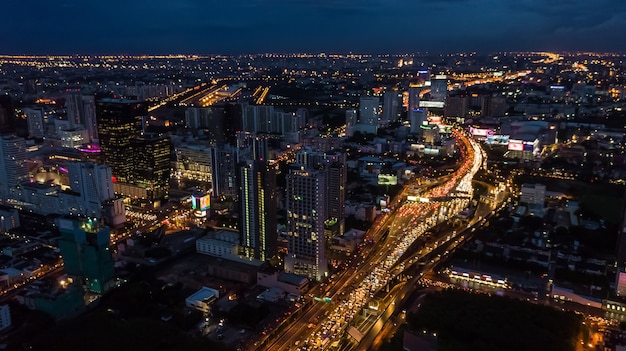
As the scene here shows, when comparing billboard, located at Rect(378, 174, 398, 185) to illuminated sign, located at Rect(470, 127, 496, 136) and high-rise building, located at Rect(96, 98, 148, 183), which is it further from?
illuminated sign, located at Rect(470, 127, 496, 136)

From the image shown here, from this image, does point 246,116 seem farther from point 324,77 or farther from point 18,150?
point 324,77

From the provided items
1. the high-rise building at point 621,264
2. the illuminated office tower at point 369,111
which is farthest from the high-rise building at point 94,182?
the illuminated office tower at point 369,111

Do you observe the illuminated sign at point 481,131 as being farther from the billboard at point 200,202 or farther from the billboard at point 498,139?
the billboard at point 200,202

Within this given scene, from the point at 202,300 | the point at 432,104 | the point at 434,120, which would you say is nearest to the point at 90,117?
the point at 202,300

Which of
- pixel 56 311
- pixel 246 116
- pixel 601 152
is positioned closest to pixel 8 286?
pixel 56 311

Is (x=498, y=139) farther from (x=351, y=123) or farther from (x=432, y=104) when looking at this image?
(x=432, y=104)

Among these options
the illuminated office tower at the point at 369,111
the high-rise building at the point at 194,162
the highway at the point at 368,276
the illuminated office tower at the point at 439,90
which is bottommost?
the highway at the point at 368,276
